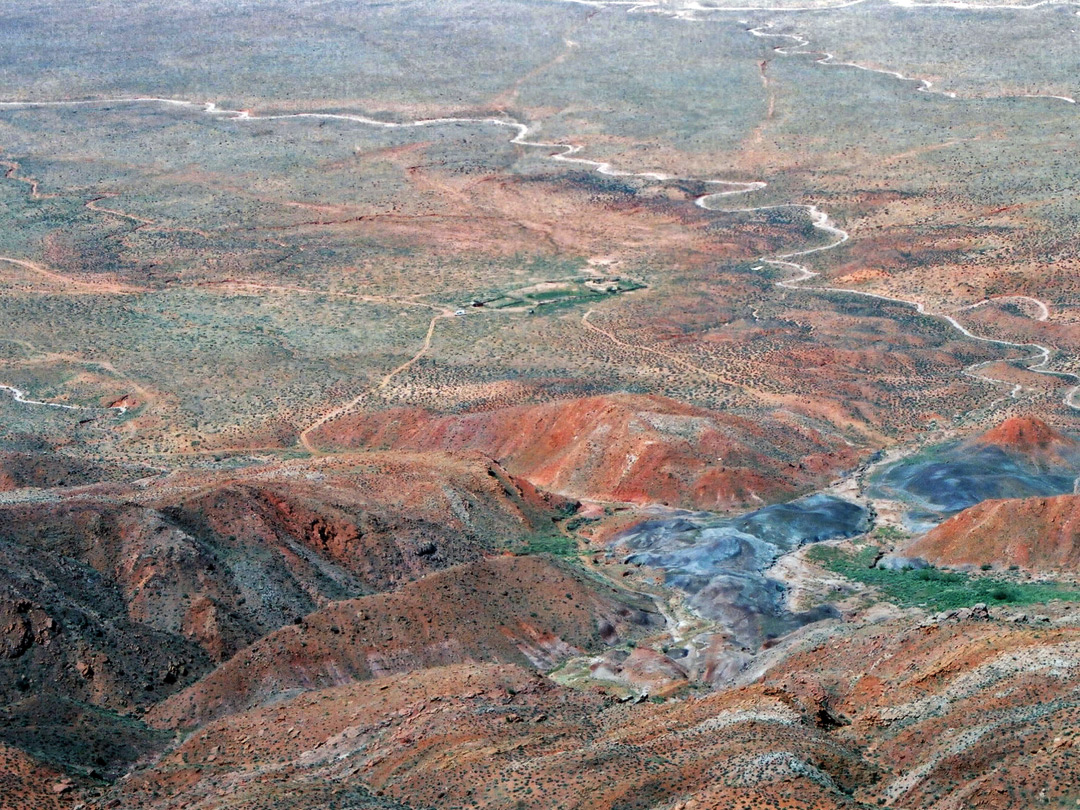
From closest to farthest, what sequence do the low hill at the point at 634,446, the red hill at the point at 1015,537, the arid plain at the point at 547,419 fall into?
1. the arid plain at the point at 547,419
2. the red hill at the point at 1015,537
3. the low hill at the point at 634,446

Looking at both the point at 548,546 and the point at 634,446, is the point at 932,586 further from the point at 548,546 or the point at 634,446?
the point at 634,446

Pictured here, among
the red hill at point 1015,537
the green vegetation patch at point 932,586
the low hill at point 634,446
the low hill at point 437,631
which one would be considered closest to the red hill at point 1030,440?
the low hill at point 634,446

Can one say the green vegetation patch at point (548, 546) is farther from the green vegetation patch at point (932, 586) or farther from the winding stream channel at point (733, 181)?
the winding stream channel at point (733, 181)

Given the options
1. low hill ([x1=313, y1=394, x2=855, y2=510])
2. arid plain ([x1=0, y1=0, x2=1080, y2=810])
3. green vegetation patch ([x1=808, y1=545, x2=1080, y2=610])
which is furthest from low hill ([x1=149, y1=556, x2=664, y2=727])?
low hill ([x1=313, y1=394, x2=855, y2=510])

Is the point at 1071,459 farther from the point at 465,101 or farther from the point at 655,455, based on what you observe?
the point at 465,101

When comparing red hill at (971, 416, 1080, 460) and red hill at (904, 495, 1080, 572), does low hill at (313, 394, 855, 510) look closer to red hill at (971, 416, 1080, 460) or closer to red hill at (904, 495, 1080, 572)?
red hill at (971, 416, 1080, 460)

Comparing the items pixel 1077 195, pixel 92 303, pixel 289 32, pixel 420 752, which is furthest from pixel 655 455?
pixel 289 32
